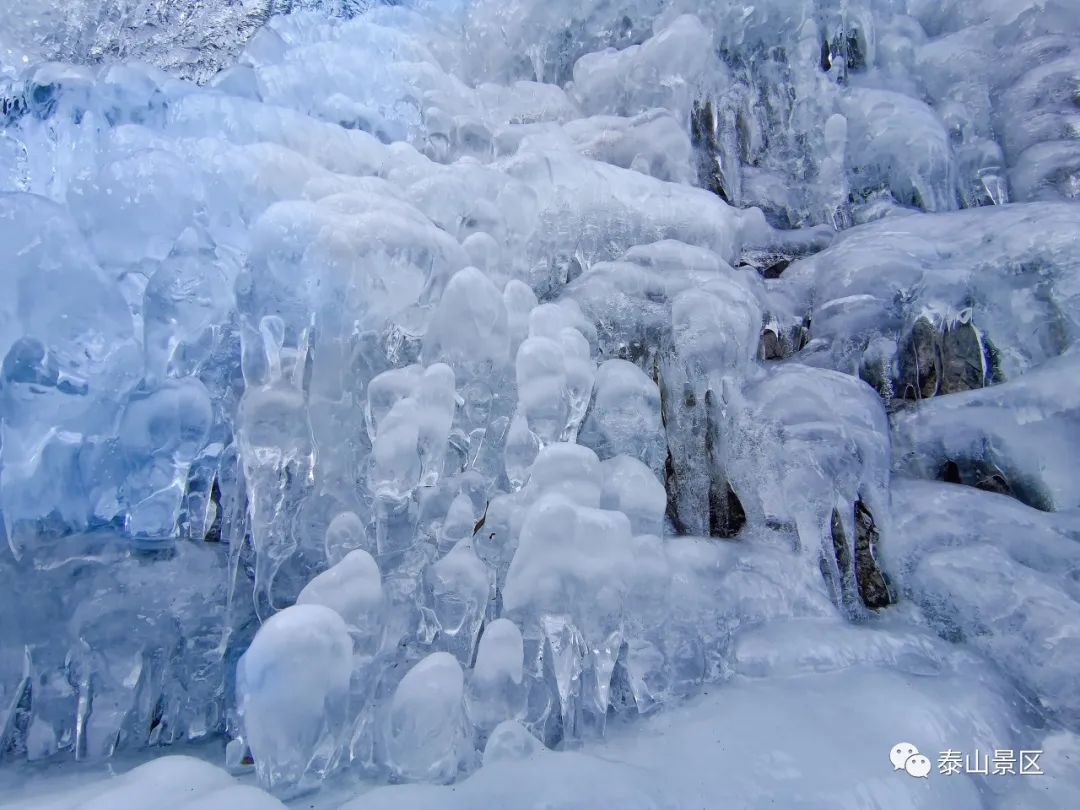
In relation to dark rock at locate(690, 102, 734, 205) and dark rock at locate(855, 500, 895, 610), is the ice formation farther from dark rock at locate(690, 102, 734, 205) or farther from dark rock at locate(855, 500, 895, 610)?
dark rock at locate(690, 102, 734, 205)

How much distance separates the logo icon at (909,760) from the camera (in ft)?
5.49

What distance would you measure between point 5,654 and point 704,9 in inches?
189

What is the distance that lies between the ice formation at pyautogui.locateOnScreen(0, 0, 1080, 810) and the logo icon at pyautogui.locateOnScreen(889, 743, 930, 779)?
A: 0.03 metres

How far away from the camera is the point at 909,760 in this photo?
66.9 inches

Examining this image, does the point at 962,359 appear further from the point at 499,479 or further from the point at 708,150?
the point at 708,150

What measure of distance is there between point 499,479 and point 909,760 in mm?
1451

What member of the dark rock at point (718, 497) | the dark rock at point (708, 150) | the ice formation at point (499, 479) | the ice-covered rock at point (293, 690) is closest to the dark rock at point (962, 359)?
the ice formation at point (499, 479)

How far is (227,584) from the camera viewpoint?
2.50m

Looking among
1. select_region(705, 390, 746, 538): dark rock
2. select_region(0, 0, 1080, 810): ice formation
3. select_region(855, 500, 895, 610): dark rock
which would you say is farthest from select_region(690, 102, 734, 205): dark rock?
select_region(855, 500, 895, 610): dark rock

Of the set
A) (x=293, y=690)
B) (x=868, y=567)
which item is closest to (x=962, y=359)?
(x=868, y=567)

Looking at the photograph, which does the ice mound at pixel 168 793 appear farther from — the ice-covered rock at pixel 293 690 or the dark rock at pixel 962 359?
the dark rock at pixel 962 359

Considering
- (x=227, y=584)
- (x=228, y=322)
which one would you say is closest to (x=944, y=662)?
(x=227, y=584)

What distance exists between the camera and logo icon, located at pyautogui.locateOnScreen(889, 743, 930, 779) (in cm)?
167

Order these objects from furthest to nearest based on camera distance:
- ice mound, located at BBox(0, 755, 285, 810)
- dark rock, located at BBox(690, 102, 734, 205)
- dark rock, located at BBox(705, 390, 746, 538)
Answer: dark rock, located at BBox(690, 102, 734, 205) < dark rock, located at BBox(705, 390, 746, 538) < ice mound, located at BBox(0, 755, 285, 810)
